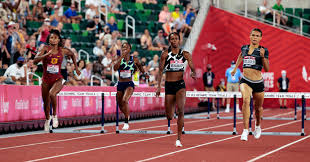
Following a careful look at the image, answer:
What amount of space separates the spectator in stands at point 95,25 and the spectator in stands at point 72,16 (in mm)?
475

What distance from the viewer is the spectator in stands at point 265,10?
30672mm

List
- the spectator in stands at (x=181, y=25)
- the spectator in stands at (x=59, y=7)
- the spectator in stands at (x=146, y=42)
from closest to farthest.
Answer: the spectator in stands at (x=59, y=7) → the spectator in stands at (x=146, y=42) → the spectator in stands at (x=181, y=25)

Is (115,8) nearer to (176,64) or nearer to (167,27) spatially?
(167,27)

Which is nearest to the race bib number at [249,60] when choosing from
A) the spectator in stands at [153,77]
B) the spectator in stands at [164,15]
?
the spectator in stands at [153,77]

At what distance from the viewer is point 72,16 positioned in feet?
84.0

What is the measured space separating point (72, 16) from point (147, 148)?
1484cm

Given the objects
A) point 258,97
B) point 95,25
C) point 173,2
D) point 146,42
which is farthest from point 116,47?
point 258,97

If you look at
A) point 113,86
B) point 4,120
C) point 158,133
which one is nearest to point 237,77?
point 113,86

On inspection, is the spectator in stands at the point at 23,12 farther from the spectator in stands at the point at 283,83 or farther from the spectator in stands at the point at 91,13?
the spectator in stands at the point at 283,83

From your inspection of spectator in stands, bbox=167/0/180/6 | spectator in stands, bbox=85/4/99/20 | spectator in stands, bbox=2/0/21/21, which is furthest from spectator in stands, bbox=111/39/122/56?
spectator in stands, bbox=167/0/180/6

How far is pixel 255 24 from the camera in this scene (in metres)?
30.7

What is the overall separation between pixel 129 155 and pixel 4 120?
564 cm

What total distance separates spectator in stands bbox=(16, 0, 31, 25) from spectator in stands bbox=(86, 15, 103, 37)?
282cm

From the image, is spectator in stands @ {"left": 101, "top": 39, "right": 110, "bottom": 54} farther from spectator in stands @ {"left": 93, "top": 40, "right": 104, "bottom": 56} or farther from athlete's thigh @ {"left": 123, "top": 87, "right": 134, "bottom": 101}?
athlete's thigh @ {"left": 123, "top": 87, "right": 134, "bottom": 101}
